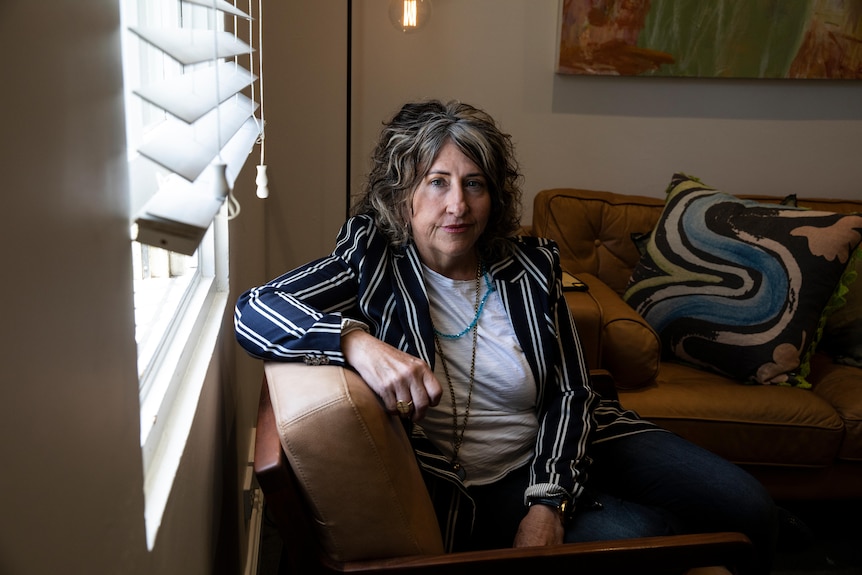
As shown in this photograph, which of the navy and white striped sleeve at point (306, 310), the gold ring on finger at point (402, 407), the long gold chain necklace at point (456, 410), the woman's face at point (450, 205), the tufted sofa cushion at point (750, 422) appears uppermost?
the woman's face at point (450, 205)

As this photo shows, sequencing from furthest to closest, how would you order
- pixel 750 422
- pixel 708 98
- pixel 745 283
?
pixel 708 98
pixel 745 283
pixel 750 422

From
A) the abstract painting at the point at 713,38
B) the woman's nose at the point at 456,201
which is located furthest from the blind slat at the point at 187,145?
the abstract painting at the point at 713,38

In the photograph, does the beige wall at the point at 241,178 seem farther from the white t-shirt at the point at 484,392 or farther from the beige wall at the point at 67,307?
the white t-shirt at the point at 484,392

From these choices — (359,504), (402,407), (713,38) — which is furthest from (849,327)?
(359,504)

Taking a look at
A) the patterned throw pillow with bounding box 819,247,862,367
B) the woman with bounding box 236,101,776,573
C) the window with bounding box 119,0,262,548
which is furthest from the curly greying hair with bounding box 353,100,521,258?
the patterned throw pillow with bounding box 819,247,862,367

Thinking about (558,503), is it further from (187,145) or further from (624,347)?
(187,145)

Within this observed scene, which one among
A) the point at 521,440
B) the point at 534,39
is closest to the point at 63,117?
the point at 521,440

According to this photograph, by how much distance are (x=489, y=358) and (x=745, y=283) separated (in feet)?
3.62

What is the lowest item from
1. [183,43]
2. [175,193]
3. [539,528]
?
[539,528]

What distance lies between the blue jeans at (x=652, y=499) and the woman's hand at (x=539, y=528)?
1.8 inches

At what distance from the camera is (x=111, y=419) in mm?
705

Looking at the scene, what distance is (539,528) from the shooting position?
1469mm

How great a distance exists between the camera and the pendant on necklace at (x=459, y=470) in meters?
1.55

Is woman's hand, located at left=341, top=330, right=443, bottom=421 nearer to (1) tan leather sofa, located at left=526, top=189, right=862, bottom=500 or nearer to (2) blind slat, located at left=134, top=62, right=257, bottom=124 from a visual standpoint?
(2) blind slat, located at left=134, top=62, right=257, bottom=124
